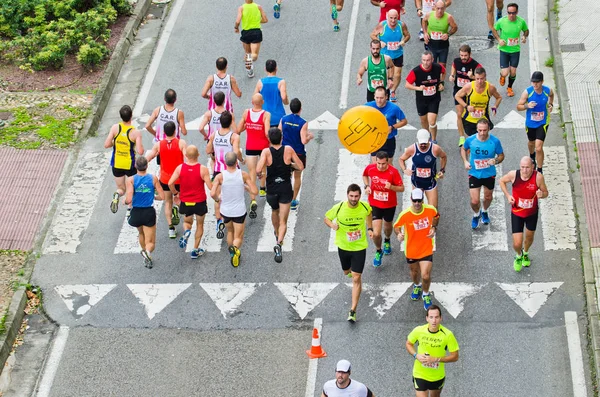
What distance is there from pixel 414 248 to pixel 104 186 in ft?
21.6

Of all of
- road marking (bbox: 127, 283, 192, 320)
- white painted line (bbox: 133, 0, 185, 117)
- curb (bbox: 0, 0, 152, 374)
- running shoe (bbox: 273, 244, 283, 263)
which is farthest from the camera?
white painted line (bbox: 133, 0, 185, 117)

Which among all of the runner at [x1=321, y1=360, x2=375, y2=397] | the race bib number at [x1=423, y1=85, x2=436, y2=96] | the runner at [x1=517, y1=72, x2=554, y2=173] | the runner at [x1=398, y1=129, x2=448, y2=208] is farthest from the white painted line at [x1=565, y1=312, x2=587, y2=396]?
the race bib number at [x1=423, y1=85, x2=436, y2=96]

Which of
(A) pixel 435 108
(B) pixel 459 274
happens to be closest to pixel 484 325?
(B) pixel 459 274

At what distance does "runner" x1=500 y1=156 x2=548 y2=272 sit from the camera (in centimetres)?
1614

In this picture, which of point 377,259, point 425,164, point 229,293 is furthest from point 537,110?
point 229,293

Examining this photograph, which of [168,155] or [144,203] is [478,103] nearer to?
[168,155]

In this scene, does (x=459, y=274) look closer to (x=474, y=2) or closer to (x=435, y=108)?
(x=435, y=108)

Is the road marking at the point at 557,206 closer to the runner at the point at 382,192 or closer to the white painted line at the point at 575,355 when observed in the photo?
the white painted line at the point at 575,355

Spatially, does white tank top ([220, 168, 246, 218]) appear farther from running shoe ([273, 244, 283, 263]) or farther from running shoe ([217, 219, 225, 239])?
running shoe ([217, 219, 225, 239])

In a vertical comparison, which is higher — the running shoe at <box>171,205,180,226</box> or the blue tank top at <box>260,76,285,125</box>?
the blue tank top at <box>260,76,285,125</box>

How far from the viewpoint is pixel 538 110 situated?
18.7m

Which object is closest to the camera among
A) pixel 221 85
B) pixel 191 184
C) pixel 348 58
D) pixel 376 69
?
pixel 191 184

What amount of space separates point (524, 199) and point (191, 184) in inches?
195

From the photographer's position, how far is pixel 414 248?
15.6 m
